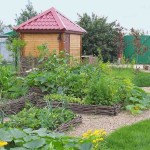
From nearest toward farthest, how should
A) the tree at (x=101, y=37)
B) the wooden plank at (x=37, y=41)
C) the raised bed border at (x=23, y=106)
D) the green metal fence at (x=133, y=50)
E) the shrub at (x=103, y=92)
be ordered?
the raised bed border at (x=23, y=106)
the shrub at (x=103, y=92)
the wooden plank at (x=37, y=41)
the tree at (x=101, y=37)
the green metal fence at (x=133, y=50)

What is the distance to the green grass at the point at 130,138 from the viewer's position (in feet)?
16.5

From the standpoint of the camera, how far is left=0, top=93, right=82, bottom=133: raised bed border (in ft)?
18.9

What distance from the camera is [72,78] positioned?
8156 millimetres

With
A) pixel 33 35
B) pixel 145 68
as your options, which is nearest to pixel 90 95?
pixel 33 35

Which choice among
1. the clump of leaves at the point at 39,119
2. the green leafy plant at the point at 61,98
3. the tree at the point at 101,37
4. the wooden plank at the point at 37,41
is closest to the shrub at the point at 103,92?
the green leafy plant at the point at 61,98

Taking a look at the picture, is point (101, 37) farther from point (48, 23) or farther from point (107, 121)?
point (107, 121)

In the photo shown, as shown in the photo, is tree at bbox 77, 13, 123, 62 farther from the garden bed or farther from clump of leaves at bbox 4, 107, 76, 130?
clump of leaves at bbox 4, 107, 76, 130

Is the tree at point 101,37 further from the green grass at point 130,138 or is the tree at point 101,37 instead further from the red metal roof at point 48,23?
the green grass at point 130,138

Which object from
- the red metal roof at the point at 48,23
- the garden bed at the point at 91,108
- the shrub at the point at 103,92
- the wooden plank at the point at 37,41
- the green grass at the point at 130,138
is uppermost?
the red metal roof at the point at 48,23

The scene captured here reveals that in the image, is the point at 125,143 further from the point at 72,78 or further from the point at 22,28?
the point at 22,28

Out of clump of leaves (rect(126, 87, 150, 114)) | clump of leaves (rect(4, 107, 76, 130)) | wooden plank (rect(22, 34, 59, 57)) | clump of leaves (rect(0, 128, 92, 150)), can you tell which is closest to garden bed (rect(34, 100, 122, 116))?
clump of leaves (rect(126, 87, 150, 114))

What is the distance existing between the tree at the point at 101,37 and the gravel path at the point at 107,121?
1640cm

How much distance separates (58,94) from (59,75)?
662 millimetres

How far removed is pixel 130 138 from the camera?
17.7 feet
